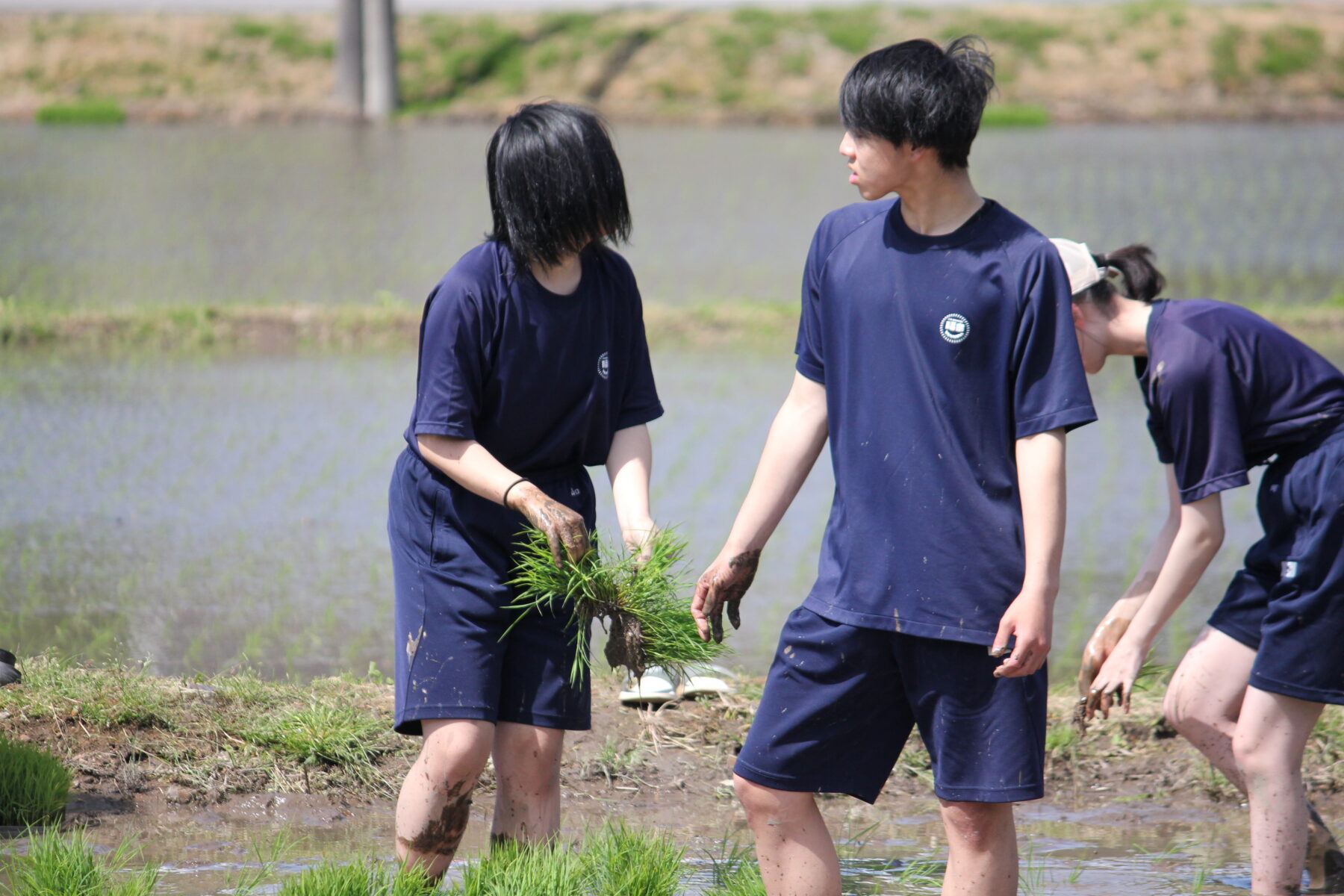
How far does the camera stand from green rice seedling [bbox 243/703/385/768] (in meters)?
3.75

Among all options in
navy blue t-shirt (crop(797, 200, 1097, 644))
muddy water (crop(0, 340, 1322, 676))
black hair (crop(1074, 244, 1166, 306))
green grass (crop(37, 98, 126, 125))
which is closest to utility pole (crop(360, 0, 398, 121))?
green grass (crop(37, 98, 126, 125))

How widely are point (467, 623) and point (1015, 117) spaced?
2325 centimetres

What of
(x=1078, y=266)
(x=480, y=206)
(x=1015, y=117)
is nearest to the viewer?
(x=1078, y=266)

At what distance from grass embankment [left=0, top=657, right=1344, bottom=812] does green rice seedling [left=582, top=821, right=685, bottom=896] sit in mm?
832

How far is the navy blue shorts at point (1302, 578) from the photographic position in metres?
2.98

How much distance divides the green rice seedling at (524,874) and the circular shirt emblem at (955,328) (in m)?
1.26

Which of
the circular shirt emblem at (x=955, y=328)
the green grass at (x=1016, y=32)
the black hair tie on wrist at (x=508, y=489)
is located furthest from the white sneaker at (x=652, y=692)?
the green grass at (x=1016, y=32)

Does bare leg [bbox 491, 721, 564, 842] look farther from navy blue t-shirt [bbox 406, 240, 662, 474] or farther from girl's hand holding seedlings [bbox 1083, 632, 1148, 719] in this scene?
girl's hand holding seedlings [bbox 1083, 632, 1148, 719]

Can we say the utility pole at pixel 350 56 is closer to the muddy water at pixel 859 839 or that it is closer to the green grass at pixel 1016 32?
the green grass at pixel 1016 32

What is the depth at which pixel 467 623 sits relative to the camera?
9.03 feet

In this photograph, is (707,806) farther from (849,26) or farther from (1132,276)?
(849,26)

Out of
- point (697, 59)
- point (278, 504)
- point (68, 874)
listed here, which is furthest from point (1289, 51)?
point (68, 874)

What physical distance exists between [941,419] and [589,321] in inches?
29.4

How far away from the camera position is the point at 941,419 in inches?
96.7
